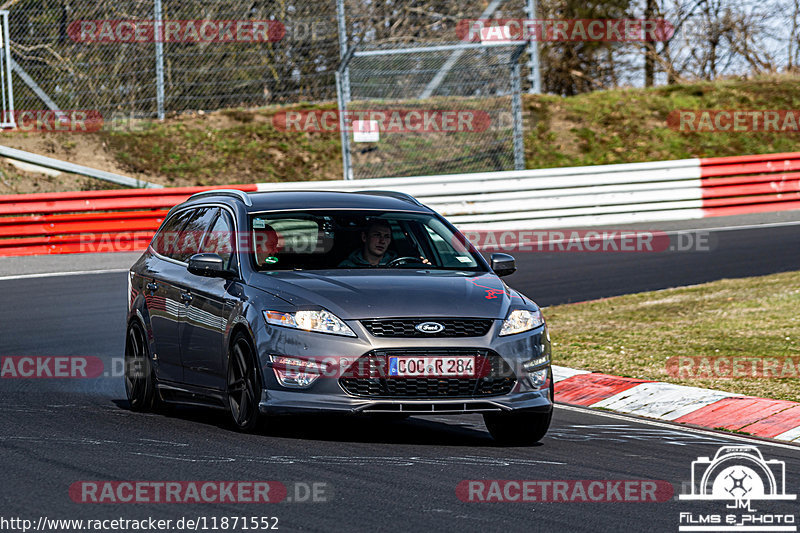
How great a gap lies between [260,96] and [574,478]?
2133 cm

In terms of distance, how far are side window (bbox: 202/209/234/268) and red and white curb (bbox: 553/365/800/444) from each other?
3.17m

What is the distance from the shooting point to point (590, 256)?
20.3 meters

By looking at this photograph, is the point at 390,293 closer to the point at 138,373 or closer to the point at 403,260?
the point at 403,260

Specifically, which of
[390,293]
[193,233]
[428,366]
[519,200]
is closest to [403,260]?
[390,293]

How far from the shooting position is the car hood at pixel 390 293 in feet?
24.9

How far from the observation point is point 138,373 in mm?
9547

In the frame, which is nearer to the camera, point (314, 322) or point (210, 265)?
point (314, 322)

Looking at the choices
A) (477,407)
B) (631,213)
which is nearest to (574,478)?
(477,407)
